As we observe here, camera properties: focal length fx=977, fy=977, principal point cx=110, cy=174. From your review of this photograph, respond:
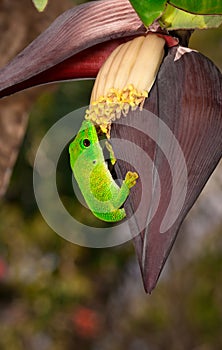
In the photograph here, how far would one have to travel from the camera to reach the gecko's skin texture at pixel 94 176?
0.82 meters

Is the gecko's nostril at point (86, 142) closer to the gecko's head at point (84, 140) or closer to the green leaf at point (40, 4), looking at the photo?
the gecko's head at point (84, 140)

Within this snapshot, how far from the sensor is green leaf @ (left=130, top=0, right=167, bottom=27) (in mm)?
719

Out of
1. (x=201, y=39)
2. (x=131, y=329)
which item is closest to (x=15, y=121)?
(x=201, y=39)

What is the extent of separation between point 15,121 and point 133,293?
277cm

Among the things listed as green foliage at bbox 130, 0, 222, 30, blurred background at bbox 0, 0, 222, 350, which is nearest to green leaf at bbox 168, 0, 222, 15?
green foliage at bbox 130, 0, 222, 30

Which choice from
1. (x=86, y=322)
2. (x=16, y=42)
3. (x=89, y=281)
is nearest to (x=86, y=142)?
(x=16, y=42)

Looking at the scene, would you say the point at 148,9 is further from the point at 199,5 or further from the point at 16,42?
the point at 16,42

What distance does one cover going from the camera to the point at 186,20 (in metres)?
0.75

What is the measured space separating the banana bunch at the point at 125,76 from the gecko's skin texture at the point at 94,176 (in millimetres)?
22

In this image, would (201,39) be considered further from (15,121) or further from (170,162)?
(170,162)

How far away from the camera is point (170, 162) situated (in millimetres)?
763

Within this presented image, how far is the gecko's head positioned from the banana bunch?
0.06 ft

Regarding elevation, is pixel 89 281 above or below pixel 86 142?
below

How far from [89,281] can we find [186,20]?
9.27ft
